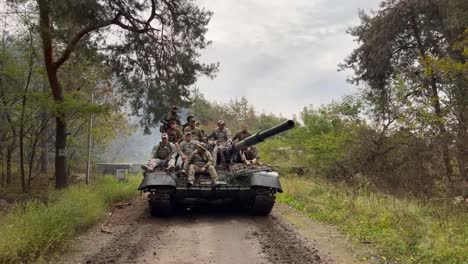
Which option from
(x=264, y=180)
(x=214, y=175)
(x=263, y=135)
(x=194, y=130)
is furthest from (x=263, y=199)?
(x=194, y=130)

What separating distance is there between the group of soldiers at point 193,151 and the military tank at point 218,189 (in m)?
0.19

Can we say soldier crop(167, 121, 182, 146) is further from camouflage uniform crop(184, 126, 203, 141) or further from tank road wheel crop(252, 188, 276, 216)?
tank road wheel crop(252, 188, 276, 216)

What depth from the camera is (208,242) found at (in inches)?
295

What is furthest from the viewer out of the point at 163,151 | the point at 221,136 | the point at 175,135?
the point at 175,135

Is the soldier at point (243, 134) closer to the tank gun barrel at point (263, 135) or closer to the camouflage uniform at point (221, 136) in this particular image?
the camouflage uniform at point (221, 136)

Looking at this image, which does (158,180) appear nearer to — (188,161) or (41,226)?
(188,161)

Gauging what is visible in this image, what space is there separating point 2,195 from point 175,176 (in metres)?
5.61

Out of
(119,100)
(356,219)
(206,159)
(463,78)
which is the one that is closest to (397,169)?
(463,78)

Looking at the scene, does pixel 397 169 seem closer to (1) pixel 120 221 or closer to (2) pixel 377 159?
(2) pixel 377 159

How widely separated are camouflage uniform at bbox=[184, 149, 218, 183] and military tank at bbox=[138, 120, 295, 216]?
165mm

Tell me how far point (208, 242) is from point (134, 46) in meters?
7.54

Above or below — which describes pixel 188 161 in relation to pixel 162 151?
below

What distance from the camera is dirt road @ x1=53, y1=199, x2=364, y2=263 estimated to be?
20.9ft

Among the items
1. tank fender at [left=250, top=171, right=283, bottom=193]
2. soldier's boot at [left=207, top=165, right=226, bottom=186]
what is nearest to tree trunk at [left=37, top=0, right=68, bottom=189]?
soldier's boot at [left=207, top=165, right=226, bottom=186]
